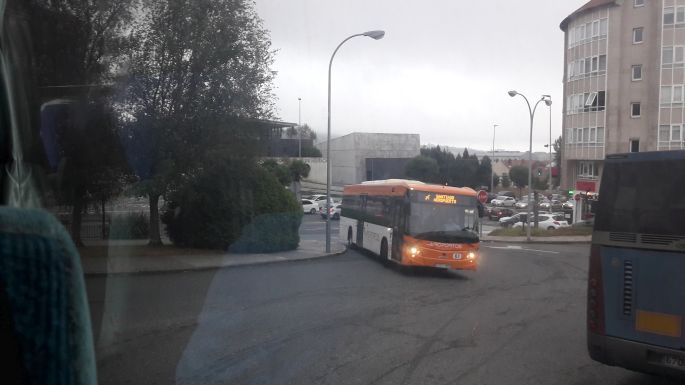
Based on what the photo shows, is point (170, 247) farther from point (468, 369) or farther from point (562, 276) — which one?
point (468, 369)

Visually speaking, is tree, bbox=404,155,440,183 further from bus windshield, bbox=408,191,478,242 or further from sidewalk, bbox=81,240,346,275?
sidewalk, bbox=81,240,346,275

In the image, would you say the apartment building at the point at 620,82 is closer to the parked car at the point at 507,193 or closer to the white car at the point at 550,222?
the parked car at the point at 507,193

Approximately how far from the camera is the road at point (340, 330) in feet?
22.7

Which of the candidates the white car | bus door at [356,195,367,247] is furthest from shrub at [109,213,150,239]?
the white car

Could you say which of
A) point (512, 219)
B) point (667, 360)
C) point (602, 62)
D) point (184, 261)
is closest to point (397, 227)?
point (184, 261)

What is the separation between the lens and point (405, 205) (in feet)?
52.5

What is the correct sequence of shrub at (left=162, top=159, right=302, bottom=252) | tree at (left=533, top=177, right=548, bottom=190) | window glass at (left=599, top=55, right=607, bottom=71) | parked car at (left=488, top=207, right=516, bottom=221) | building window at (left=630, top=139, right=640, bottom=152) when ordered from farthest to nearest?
parked car at (left=488, top=207, right=516, bottom=221) < tree at (left=533, top=177, right=548, bottom=190) < window glass at (left=599, top=55, right=607, bottom=71) < building window at (left=630, top=139, right=640, bottom=152) < shrub at (left=162, top=159, right=302, bottom=252)

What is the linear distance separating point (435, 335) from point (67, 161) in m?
6.34

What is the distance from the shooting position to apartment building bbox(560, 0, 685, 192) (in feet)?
72.5

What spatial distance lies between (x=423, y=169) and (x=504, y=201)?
16.9 metres

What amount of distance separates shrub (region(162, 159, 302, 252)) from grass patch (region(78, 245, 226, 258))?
66cm

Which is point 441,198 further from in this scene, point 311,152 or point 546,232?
point 546,232

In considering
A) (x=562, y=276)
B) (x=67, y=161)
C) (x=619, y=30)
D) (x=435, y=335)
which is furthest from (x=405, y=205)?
(x=619, y=30)

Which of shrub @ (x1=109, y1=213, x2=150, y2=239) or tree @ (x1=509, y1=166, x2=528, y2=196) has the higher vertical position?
tree @ (x1=509, y1=166, x2=528, y2=196)
